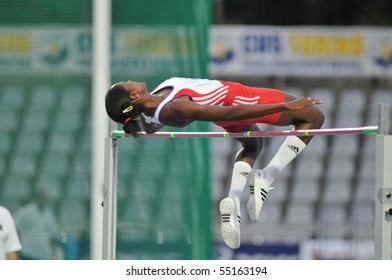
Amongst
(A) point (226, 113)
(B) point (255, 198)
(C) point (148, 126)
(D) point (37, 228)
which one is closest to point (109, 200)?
(C) point (148, 126)

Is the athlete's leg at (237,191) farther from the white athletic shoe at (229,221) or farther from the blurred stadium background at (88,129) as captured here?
the blurred stadium background at (88,129)

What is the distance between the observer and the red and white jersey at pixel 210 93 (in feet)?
18.6

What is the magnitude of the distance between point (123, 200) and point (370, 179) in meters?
6.37

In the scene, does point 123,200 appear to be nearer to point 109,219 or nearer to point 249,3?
point 109,219

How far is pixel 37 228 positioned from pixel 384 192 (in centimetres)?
341

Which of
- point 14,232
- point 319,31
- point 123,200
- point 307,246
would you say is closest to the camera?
point 14,232

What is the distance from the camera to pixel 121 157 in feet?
26.0

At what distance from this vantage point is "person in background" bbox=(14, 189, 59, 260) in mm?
7660

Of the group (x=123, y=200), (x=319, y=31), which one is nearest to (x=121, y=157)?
(x=123, y=200)

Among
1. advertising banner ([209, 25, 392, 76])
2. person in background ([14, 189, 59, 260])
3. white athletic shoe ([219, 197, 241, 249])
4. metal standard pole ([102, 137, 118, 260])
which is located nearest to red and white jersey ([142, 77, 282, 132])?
white athletic shoe ([219, 197, 241, 249])

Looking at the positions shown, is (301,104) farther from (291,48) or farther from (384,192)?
(291,48)

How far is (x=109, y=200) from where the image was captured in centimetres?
647

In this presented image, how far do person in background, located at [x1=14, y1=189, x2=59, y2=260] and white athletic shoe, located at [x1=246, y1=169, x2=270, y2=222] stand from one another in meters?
2.34

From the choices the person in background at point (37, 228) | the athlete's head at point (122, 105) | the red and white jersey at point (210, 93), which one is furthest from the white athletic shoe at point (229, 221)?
the person in background at point (37, 228)
